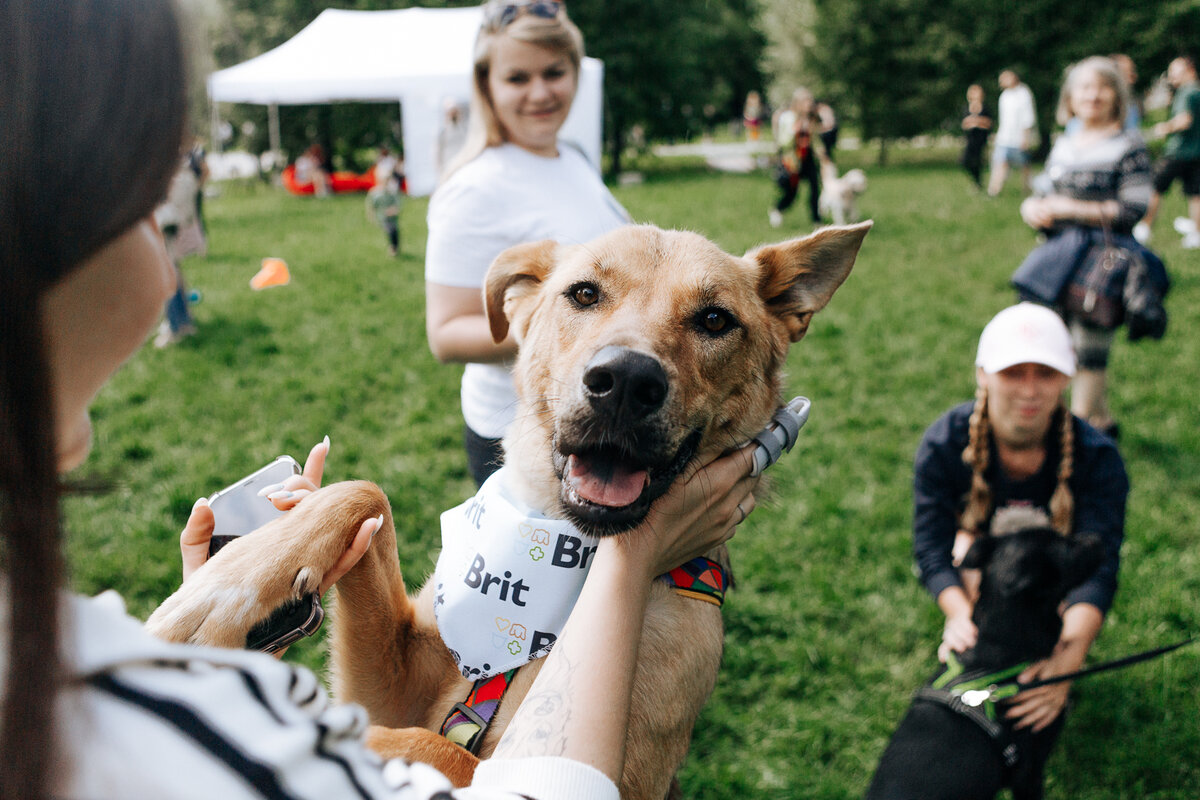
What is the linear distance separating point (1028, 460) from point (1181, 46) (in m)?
34.1

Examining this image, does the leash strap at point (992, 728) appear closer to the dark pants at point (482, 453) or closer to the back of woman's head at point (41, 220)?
the dark pants at point (482, 453)

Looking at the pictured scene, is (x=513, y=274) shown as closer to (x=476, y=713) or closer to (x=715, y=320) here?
(x=715, y=320)

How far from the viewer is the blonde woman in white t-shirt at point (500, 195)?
2723 millimetres

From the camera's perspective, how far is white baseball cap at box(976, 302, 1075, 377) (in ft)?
10.1

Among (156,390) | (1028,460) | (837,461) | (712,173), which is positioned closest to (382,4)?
(712,173)

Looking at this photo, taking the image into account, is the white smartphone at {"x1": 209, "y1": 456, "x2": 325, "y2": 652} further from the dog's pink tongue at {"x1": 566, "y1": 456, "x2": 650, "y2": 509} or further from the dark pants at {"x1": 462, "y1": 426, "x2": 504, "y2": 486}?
the dark pants at {"x1": 462, "y1": 426, "x2": 504, "y2": 486}

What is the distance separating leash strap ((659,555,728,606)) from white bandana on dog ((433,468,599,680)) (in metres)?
0.26

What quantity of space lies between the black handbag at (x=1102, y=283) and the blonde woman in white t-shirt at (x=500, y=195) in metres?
3.82

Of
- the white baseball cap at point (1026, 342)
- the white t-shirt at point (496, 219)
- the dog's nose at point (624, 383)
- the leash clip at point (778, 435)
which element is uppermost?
the white t-shirt at point (496, 219)

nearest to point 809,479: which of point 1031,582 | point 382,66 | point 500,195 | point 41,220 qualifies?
point 1031,582

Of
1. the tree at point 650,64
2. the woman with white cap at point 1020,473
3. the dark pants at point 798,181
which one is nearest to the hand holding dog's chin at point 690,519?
the woman with white cap at point 1020,473

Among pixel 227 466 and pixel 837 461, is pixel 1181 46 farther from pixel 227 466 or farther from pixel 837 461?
pixel 227 466

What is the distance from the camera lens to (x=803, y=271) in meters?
2.46

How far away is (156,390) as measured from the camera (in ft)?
22.0
